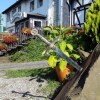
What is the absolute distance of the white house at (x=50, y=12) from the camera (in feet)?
89.1

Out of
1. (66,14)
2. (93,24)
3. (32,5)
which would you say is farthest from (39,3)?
(93,24)

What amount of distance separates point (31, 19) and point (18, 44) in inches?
503

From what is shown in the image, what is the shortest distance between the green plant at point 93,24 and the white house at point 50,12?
17.9 meters

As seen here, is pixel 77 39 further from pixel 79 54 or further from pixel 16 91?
pixel 16 91

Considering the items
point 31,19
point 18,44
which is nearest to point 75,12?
point 18,44

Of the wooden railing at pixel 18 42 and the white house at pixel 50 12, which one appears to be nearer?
the wooden railing at pixel 18 42

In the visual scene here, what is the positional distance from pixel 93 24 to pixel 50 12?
86.6 feet

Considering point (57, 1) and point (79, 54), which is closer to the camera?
point (79, 54)

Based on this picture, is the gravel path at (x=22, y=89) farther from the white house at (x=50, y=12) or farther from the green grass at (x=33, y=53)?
the white house at (x=50, y=12)

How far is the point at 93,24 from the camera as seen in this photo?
21.6 feet

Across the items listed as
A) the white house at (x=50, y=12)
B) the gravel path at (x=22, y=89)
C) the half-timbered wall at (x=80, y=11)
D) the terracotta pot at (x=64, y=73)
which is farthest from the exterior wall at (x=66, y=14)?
the terracotta pot at (x=64, y=73)

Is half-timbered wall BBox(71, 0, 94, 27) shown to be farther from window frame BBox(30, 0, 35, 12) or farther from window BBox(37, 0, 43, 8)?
window frame BBox(30, 0, 35, 12)

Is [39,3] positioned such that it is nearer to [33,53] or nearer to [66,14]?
[66,14]

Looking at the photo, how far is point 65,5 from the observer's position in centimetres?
3031
